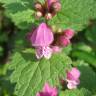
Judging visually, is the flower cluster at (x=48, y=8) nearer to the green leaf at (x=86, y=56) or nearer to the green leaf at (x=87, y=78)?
the green leaf at (x=87, y=78)

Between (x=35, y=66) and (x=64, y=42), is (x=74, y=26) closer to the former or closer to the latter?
(x=64, y=42)

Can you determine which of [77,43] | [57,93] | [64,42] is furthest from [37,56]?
[77,43]

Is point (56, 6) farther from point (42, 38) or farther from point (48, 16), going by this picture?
point (42, 38)

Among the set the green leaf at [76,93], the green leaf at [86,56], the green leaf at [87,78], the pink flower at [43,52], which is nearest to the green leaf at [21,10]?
the pink flower at [43,52]

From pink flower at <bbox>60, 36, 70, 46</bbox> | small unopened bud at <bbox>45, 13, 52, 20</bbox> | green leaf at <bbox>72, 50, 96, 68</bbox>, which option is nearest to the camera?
small unopened bud at <bbox>45, 13, 52, 20</bbox>

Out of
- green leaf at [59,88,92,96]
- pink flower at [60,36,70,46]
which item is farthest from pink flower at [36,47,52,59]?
green leaf at [59,88,92,96]

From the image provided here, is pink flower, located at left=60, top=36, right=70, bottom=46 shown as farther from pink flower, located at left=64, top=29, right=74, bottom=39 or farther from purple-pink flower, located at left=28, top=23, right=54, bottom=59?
purple-pink flower, located at left=28, top=23, right=54, bottom=59
